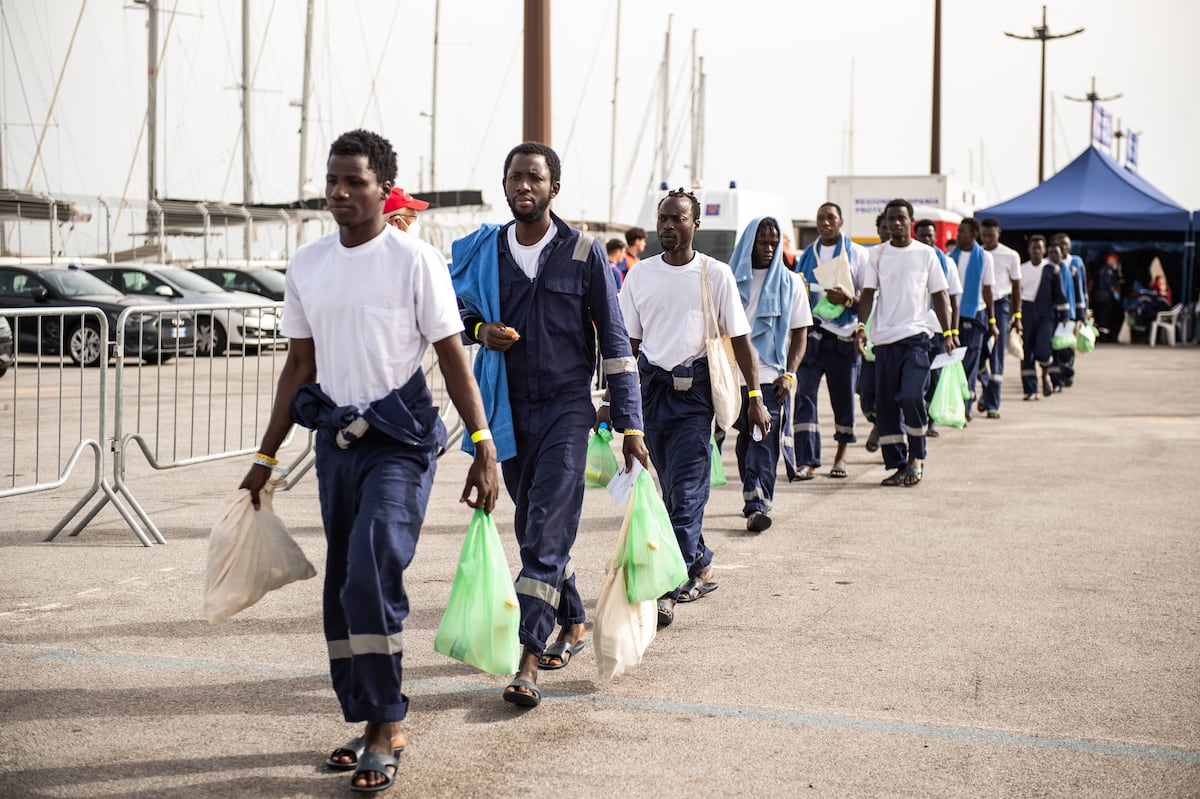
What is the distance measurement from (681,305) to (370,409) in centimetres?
259

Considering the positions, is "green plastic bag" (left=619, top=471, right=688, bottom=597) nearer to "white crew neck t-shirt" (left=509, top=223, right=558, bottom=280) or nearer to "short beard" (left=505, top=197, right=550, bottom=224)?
"white crew neck t-shirt" (left=509, top=223, right=558, bottom=280)

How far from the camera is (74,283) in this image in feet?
74.5

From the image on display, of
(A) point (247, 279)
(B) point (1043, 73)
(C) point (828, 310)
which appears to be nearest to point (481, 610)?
(C) point (828, 310)

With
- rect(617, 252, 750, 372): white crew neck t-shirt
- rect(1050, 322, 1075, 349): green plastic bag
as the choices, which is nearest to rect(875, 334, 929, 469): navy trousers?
rect(617, 252, 750, 372): white crew neck t-shirt

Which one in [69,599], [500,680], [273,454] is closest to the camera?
[273,454]

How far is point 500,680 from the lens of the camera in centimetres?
539

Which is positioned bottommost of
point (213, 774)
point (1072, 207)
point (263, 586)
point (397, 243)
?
point (213, 774)

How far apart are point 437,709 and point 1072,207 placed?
28.3 meters

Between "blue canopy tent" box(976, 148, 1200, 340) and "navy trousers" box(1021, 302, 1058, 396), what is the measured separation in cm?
1035

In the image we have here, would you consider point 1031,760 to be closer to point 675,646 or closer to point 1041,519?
point 675,646

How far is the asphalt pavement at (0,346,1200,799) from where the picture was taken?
435cm

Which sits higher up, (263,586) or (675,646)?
(263,586)

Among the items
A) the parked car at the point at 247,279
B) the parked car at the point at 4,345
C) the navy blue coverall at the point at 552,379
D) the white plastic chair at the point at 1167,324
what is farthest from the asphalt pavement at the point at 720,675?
the white plastic chair at the point at 1167,324

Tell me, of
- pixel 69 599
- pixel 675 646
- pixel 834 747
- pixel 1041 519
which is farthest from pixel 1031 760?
pixel 1041 519
